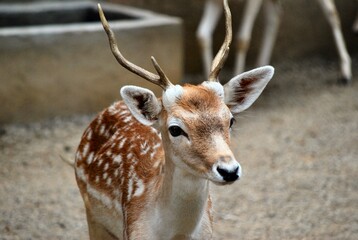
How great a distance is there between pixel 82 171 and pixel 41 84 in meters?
3.27

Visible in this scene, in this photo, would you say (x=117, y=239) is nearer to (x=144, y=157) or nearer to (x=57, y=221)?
(x=144, y=157)

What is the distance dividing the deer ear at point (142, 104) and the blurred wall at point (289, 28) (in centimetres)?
558

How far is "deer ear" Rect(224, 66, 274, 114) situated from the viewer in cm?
307

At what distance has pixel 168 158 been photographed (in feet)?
9.77

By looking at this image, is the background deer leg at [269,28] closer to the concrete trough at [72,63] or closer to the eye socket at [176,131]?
the concrete trough at [72,63]

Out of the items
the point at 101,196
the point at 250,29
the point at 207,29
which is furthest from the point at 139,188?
the point at 250,29

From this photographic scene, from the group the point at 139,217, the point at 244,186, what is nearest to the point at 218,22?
the point at 244,186

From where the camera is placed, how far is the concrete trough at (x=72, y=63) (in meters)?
6.75

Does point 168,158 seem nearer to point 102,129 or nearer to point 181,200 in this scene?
point 181,200

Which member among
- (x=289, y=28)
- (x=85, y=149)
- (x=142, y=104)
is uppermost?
(x=142, y=104)

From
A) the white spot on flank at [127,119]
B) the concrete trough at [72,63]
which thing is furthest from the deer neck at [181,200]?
the concrete trough at [72,63]

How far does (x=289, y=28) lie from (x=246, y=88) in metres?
6.46

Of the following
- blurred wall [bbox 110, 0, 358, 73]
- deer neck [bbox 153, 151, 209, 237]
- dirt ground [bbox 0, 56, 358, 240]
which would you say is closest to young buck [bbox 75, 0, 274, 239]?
deer neck [bbox 153, 151, 209, 237]

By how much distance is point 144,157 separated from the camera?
3.31m
